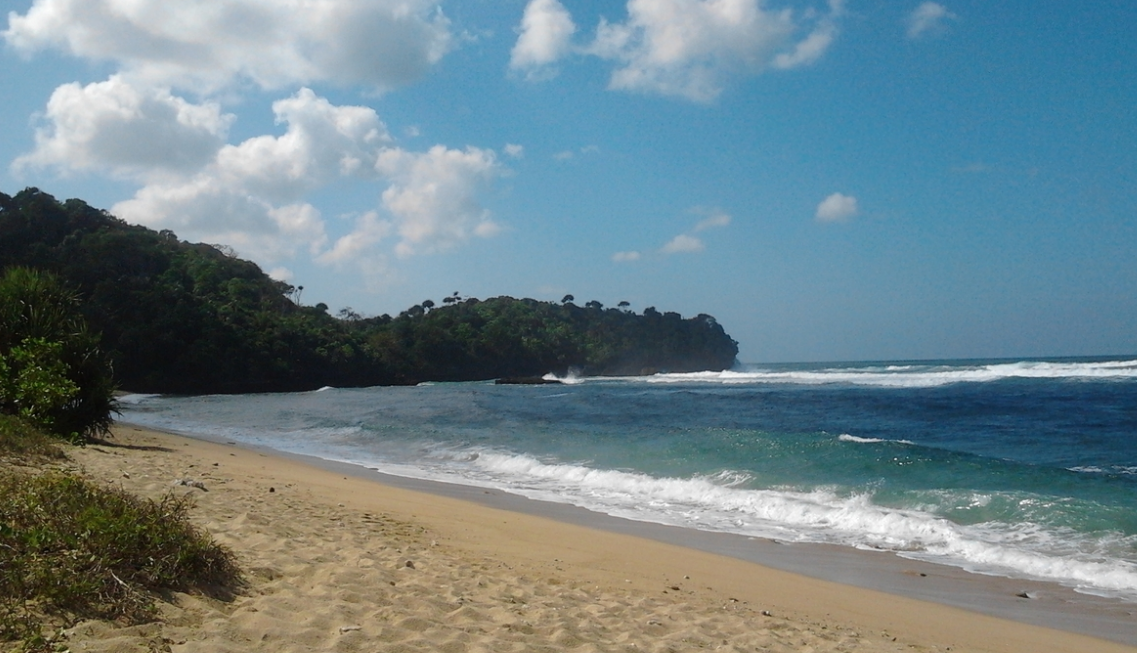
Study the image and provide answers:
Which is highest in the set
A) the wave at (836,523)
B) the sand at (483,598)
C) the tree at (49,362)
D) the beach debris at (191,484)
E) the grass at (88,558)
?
the tree at (49,362)

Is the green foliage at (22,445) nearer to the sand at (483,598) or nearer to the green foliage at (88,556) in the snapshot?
the sand at (483,598)

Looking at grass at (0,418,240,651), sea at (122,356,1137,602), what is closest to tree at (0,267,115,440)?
sea at (122,356,1137,602)

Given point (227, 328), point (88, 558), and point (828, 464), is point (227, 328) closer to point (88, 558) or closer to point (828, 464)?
point (828, 464)

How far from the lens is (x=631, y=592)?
20.3ft

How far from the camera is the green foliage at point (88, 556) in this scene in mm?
3562

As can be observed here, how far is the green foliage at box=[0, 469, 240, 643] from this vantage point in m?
3.56

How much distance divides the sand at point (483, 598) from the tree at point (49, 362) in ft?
8.47

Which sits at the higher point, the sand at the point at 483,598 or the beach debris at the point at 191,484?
the beach debris at the point at 191,484

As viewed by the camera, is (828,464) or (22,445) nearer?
(22,445)

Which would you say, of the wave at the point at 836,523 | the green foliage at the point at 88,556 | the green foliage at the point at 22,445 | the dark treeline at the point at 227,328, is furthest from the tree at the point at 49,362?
the dark treeline at the point at 227,328

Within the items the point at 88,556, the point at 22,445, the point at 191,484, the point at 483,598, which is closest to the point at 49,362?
the point at 22,445

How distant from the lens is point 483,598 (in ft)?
17.4

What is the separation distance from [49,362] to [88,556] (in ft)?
31.7

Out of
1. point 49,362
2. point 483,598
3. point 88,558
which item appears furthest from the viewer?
point 49,362
